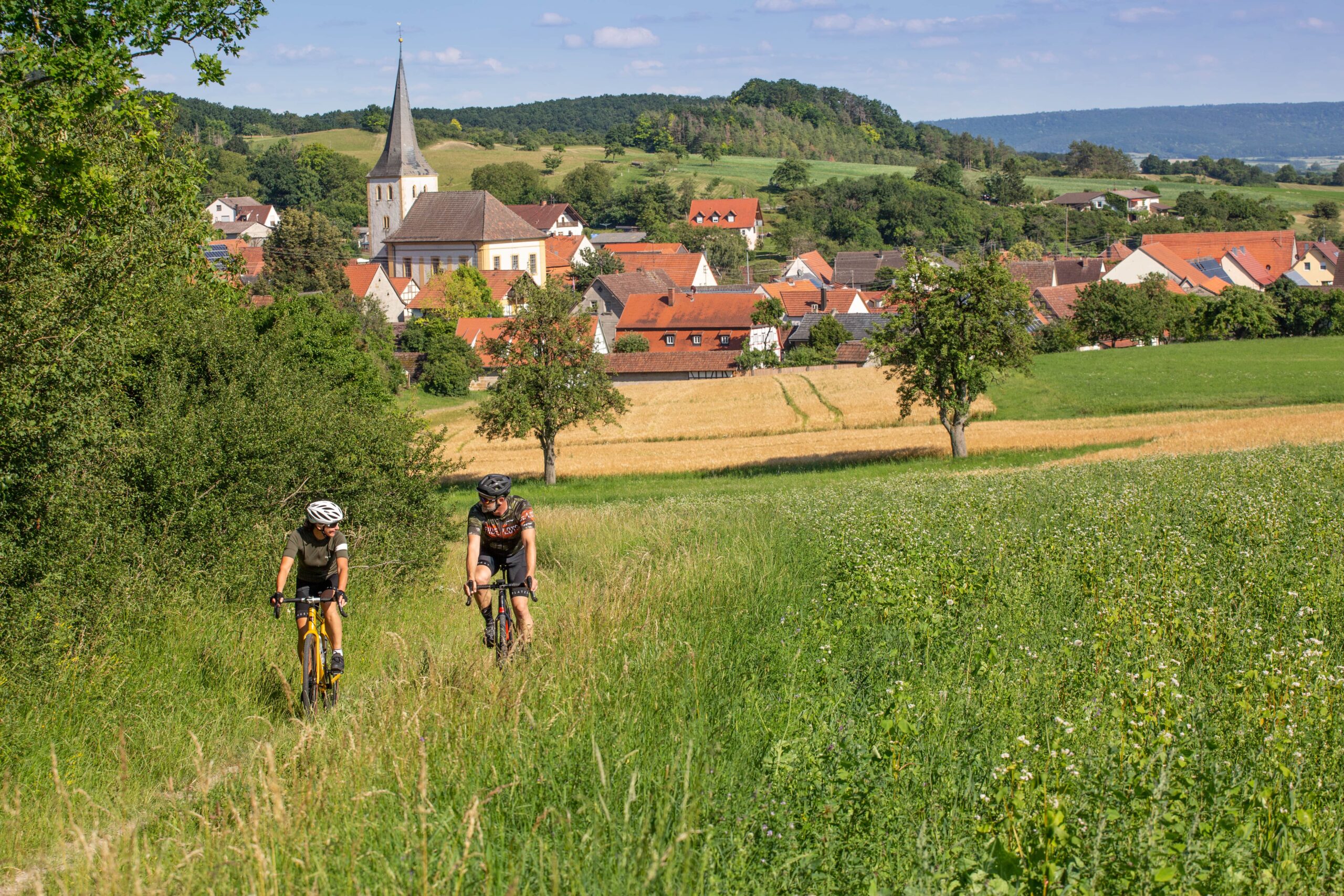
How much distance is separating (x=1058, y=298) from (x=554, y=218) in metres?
75.0

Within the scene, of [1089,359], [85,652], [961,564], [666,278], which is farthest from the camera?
[666,278]

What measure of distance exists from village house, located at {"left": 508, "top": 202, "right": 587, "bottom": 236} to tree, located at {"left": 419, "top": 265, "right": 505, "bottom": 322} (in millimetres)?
46314

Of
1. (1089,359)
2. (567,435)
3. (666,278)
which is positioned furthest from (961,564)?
(666,278)

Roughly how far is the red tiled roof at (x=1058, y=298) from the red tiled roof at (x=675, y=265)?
37.0m

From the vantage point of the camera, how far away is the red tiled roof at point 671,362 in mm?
75625

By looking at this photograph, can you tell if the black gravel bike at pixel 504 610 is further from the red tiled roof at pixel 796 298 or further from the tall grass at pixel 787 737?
the red tiled roof at pixel 796 298

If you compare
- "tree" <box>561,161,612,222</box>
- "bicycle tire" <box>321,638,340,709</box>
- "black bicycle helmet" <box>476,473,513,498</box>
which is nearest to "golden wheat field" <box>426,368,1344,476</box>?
"black bicycle helmet" <box>476,473,513,498</box>

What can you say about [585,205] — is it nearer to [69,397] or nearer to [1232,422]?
[1232,422]

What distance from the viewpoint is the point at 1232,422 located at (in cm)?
3772

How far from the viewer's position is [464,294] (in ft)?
314

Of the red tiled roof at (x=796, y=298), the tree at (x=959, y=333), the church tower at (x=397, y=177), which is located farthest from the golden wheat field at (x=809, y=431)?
the church tower at (x=397, y=177)

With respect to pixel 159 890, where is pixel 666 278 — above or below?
above

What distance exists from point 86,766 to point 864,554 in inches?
218

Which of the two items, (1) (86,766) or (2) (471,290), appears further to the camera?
(2) (471,290)
